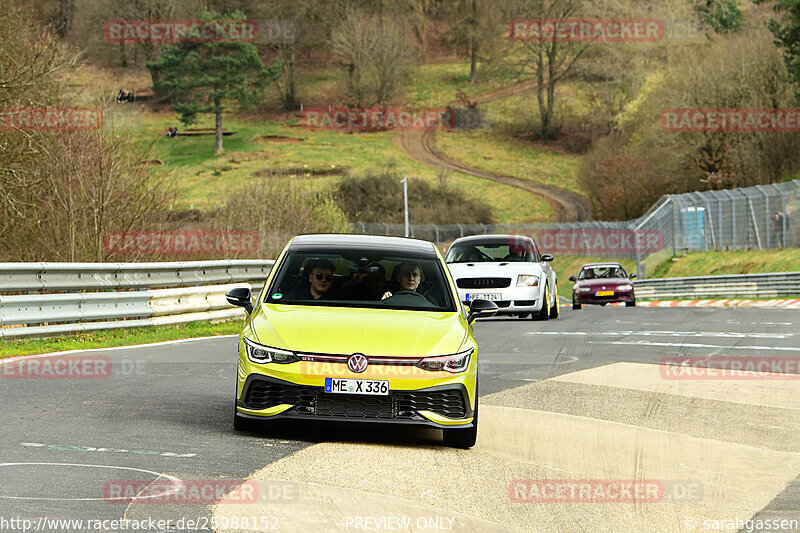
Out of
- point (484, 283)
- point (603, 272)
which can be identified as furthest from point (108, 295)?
point (603, 272)

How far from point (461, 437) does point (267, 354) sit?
1478 millimetres

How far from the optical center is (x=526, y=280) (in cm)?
2038

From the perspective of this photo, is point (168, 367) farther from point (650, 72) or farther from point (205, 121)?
point (205, 121)

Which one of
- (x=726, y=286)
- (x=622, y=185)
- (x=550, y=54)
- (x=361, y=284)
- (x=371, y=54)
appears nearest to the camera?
(x=361, y=284)

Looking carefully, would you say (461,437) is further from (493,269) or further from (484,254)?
(484,254)

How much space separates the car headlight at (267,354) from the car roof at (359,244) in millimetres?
1367

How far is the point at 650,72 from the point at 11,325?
276 ft

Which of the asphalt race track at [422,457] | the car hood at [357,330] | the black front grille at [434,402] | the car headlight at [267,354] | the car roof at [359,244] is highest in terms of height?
the car roof at [359,244]

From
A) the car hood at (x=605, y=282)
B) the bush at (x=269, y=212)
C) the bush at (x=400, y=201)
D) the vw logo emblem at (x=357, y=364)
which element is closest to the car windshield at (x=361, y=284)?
the vw logo emblem at (x=357, y=364)

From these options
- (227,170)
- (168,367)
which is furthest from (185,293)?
(227,170)

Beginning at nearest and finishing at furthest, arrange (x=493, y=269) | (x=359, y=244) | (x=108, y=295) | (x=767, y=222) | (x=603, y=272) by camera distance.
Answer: (x=359, y=244) < (x=108, y=295) < (x=493, y=269) < (x=603, y=272) < (x=767, y=222)

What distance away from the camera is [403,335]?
299 inches

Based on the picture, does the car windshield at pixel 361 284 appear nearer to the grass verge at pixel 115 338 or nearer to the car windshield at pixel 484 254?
the grass verge at pixel 115 338

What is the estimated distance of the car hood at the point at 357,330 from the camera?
738cm
